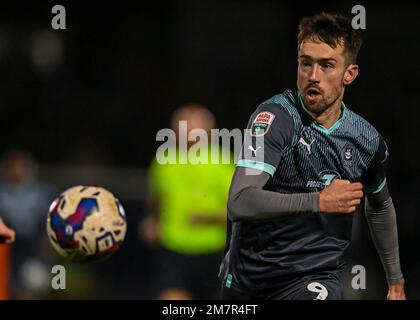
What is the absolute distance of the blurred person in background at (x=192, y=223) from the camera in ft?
29.5

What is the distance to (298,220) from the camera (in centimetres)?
536

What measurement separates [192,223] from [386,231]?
3.42 meters

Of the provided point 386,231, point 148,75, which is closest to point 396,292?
point 386,231

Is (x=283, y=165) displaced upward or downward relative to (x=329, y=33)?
downward

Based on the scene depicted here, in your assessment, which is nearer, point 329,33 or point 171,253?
point 329,33

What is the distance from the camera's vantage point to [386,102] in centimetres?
1296

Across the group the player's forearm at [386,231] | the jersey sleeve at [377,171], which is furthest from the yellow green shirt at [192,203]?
the jersey sleeve at [377,171]

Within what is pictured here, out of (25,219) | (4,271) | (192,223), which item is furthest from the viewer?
(25,219)

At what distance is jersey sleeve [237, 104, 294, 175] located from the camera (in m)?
5.05

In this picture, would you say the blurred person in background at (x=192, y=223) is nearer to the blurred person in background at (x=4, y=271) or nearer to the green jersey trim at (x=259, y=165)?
the blurred person in background at (x=4, y=271)

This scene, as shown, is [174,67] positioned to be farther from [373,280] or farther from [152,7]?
[373,280]

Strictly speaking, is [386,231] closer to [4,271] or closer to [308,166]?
[308,166]
